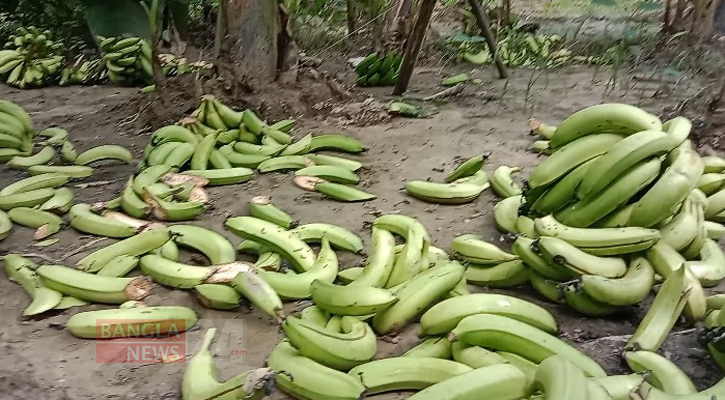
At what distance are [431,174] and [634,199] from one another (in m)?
1.55

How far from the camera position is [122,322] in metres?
2.03

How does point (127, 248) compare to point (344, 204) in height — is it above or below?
above

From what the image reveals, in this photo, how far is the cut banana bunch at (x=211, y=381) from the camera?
1.51m

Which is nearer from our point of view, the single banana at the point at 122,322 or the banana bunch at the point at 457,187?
the single banana at the point at 122,322

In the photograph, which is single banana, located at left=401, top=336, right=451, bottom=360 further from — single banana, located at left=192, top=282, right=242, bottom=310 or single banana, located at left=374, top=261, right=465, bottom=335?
single banana, located at left=192, top=282, right=242, bottom=310

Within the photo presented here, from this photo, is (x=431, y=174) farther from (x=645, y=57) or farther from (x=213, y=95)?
(x=645, y=57)

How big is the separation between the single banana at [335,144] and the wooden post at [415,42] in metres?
1.52

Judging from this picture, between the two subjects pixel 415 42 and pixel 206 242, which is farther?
pixel 415 42

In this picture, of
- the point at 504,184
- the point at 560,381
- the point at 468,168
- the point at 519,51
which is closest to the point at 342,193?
the point at 468,168

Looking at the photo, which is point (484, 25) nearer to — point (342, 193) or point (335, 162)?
point (335, 162)

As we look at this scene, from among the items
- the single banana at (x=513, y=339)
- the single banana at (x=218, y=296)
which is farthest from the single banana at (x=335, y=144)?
the single banana at (x=513, y=339)

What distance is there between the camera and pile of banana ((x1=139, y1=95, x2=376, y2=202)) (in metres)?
3.45

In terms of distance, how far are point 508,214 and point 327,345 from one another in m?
1.36

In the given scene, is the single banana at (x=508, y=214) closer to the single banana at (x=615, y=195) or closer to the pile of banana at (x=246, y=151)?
the single banana at (x=615, y=195)
